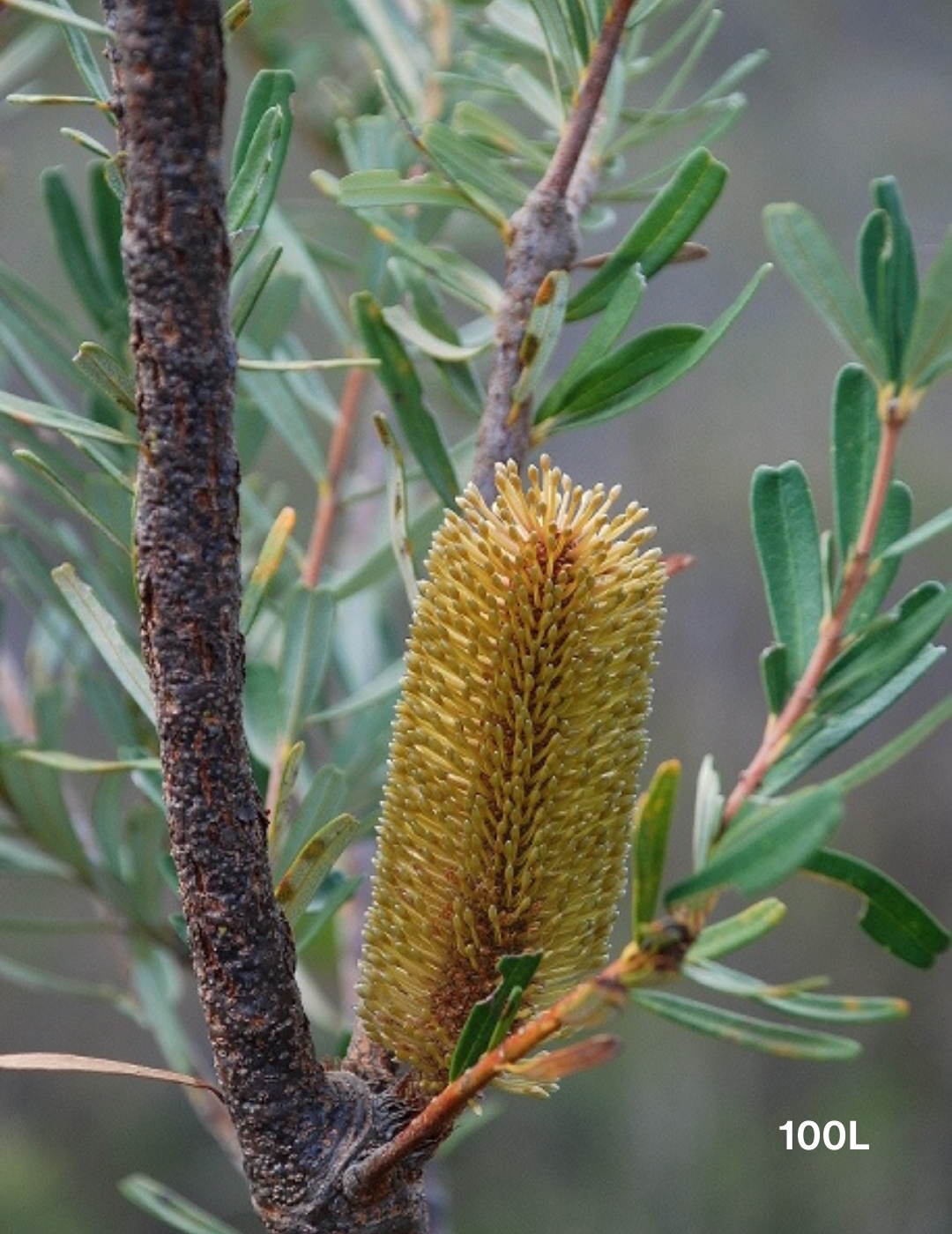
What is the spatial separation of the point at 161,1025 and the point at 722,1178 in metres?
2.24

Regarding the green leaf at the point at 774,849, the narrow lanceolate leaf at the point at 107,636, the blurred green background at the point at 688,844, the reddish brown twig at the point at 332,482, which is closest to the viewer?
the green leaf at the point at 774,849

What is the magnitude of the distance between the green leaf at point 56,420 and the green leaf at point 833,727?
0.12m

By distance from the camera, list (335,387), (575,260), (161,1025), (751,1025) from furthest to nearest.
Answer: (335,387), (161,1025), (575,260), (751,1025)

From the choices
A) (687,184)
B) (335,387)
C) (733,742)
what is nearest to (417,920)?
(687,184)

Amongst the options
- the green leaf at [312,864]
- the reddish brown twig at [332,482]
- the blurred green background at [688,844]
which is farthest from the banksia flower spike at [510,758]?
the blurred green background at [688,844]

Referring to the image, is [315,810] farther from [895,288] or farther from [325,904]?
[895,288]

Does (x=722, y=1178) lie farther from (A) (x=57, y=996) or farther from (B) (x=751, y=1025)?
(B) (x=751, y=1025)

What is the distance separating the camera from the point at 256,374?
1.28 feet

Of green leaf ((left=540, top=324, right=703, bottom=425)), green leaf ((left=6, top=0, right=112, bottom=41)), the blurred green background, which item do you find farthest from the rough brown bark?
the blurred green background

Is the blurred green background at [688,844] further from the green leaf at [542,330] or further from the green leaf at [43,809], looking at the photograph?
the green leaf at [542,330]

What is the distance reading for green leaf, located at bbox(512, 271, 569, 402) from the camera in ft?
0.92

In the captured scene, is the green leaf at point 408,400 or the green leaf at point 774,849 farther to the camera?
the green leaf at point 408,400

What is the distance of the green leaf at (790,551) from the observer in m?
0.24

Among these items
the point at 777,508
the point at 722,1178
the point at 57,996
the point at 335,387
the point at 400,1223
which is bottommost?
the point at 722,1178
